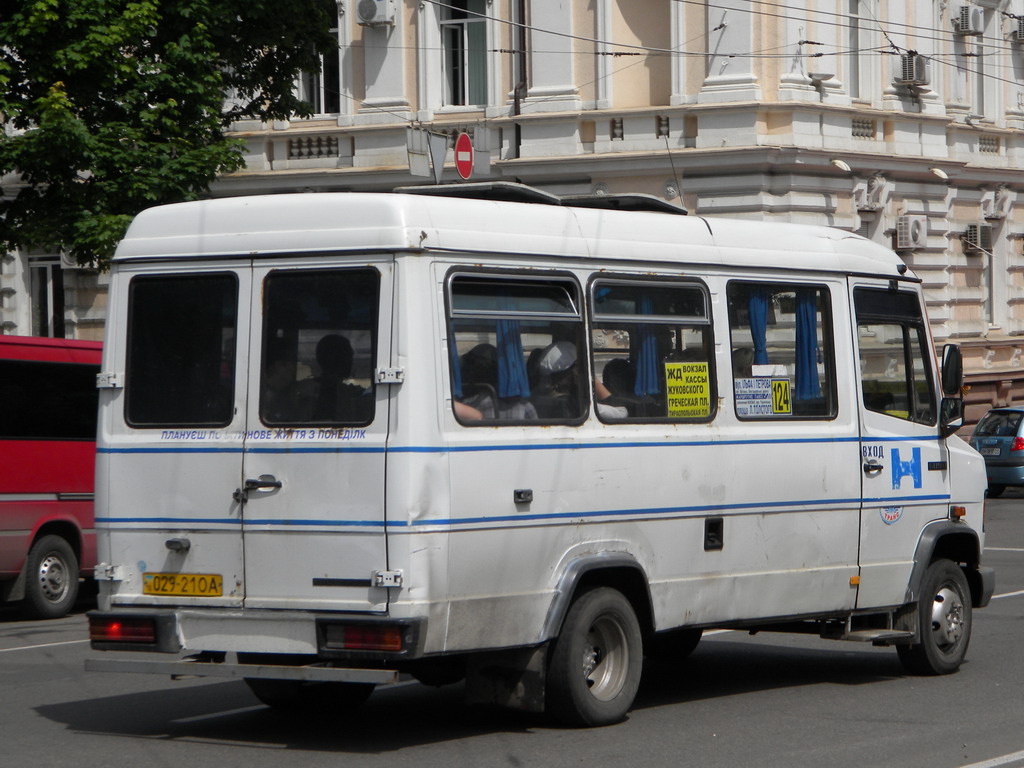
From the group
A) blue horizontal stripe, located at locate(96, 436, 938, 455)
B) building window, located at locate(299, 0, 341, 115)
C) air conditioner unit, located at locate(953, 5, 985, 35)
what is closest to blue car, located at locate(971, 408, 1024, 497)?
air conditioner unit, located at locate(953, 5, 985, 35)

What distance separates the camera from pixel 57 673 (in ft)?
38.3

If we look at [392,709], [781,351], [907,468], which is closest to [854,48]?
[907,468]

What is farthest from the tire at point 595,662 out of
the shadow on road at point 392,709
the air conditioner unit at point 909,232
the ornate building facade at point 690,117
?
the air conditioner unit at point 909,232

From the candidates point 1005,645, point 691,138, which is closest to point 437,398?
point 1005,645

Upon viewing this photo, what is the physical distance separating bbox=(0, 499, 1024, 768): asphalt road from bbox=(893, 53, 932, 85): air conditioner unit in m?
20.4

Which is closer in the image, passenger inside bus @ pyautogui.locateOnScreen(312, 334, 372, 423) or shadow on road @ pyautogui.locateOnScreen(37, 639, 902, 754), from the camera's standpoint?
passenger inside bus @ pyautogui.locateOnScreen(312, 334, 372, 423)

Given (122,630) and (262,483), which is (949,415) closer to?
(262,483)

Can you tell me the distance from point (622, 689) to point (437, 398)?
1980 mm

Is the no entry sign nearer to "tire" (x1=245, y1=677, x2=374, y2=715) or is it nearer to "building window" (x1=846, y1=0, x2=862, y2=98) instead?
"building window" (x1=846, y1=0, x2=862, y2=98)

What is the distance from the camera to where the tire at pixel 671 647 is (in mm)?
11172

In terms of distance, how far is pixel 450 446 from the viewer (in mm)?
8102

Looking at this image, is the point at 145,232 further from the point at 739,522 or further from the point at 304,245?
the point at 739,522

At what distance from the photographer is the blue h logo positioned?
10656mm

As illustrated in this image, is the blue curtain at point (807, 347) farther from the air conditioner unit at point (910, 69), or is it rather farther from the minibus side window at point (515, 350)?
the air conditioner unit at point (910, 69)
